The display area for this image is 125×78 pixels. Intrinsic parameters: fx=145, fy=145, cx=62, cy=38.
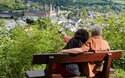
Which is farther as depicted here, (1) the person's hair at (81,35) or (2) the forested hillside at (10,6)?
(2) the forested hillside at (10,6)

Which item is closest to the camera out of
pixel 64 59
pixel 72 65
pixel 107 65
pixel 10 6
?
pixel 64 59

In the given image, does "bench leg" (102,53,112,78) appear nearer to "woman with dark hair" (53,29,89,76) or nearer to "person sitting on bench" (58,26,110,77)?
"person sitting on bench" (58,26,110,77)

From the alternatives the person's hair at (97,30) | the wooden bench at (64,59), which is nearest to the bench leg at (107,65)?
the wooden bench at (64,59)

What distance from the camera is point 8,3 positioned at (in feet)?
252

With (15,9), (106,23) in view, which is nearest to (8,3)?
(15,9)

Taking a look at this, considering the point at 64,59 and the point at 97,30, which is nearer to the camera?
the point at 64,59

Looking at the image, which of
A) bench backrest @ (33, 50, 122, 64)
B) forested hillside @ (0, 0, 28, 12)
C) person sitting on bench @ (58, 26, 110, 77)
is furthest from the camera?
forested hillside @ (0, 0, 28, 12)

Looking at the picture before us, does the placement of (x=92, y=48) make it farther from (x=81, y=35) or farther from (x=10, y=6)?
(x=10, y=6)

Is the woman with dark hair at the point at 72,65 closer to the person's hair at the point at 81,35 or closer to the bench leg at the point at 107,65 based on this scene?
the person's hair at the point at 81,35

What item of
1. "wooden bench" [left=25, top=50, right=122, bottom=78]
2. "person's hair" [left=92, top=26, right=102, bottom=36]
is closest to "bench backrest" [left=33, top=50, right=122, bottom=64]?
"wooden bench" [left=25, top=50, right=122, bottom=78]

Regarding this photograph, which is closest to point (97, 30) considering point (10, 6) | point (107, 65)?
point (107, 65)

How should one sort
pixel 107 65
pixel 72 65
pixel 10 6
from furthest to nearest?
pixel 10 6 → pixel 107 65 → pixel 72 65

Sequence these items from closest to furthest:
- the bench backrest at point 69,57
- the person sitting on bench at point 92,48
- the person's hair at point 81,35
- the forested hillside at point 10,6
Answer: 1. the bench backrest at point 69,57
2. the person sitting on bench at point 92,48
3. the person's hair at point 81,35
4. the forested hillside at point 10,6

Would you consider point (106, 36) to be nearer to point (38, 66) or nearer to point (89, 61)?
point (38, 66)
